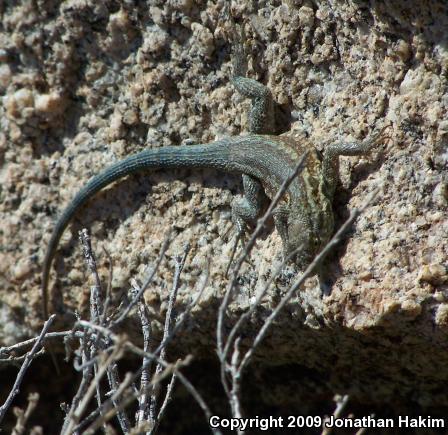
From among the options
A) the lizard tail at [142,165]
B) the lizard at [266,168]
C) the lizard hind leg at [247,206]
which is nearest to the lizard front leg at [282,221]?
the lizard at [266,168]

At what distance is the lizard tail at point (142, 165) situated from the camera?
3.52 meters

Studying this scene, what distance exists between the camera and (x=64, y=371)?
4887mm

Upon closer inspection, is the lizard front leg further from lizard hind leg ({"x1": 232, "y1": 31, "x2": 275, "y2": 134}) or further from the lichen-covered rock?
lizard hind leg ({"x1": 232, "y1": 31, "x2": 275, "y2": 134})

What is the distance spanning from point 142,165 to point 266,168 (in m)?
0.67

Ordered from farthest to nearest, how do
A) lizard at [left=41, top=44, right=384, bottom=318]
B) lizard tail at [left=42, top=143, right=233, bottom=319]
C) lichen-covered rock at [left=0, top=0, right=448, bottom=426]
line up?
lizard tail at [left=42, top=143, right=233, bottom=319]
lizard at [left=41, top=44, right=384, bottom=318]
lichen-covered rock at [left=0, top=0, right=448, bottom=426]

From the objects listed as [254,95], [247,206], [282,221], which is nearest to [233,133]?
[254,95]

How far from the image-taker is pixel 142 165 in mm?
3684

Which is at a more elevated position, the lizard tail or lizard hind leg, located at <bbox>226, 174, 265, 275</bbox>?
the lizard tail

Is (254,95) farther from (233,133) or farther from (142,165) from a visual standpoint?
(142,165)

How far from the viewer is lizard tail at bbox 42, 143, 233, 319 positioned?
3.52 metres

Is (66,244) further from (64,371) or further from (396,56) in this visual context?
(396,56)

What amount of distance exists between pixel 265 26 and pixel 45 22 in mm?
1318

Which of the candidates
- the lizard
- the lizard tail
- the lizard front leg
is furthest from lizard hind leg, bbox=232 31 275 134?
the lizard front leg

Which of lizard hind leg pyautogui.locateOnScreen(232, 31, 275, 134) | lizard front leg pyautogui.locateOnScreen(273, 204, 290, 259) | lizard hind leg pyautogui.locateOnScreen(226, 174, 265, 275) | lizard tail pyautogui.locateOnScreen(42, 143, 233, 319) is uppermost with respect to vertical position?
lizard hind leg pyautogui.locateOnScreen(232, 31, 275, 134)
